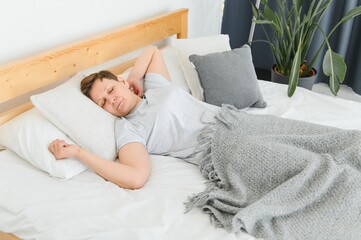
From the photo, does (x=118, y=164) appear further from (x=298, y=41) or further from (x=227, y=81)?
(x=298, y=41)

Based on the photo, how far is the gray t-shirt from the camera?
1533mm

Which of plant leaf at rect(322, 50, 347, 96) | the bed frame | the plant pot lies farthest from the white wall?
plant leaf at rect(322, 50, 347, 96)

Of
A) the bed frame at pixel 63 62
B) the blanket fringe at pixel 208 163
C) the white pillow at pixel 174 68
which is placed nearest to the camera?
the blanket fringe at pixel 208 163

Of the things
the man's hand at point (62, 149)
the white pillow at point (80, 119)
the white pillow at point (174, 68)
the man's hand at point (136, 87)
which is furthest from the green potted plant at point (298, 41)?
the man's hand at point (62, 149)

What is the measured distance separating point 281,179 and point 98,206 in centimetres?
62

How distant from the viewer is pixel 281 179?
4.10 ft

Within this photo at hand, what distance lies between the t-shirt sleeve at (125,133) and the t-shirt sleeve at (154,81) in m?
0.31

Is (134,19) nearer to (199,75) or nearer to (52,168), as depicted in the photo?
(199,75)

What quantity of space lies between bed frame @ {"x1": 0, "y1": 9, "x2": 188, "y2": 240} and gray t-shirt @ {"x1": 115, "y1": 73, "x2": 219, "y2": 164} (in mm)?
403

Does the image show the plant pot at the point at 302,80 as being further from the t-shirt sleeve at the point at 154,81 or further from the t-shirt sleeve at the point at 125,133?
the t-shirt sleeve at the point at 125,133

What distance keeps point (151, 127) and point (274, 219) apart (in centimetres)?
65

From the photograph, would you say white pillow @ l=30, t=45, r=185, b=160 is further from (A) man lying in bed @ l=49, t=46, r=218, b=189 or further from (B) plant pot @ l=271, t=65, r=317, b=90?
(B) plant pot @ l=271, t=65, r=317, b=90

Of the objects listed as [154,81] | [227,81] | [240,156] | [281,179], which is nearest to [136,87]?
[154,81]

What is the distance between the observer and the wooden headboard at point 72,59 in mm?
1521
